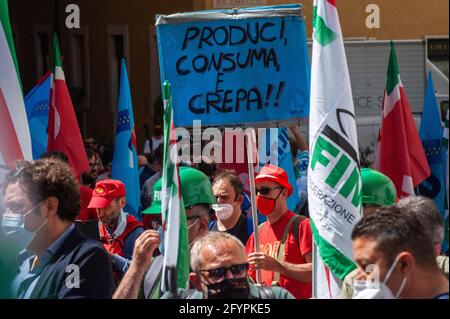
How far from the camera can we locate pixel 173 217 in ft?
15.5

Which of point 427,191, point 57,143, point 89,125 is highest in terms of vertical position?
point 57,143

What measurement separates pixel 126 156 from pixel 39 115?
40.2 inches

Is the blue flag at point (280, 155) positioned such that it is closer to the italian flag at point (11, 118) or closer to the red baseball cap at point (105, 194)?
the red baseball cap at point (105, 194)

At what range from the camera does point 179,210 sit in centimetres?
478

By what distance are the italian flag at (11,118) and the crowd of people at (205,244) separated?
0.81m

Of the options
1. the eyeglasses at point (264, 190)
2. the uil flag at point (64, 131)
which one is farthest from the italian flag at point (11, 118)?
the uil flag at point (64, 131)

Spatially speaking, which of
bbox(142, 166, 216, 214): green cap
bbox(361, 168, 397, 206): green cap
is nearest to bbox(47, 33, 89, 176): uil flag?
bbox(142, 166, 216, 214): green cap

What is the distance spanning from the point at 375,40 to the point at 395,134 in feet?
27.2

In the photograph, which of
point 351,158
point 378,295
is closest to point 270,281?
point 351,158

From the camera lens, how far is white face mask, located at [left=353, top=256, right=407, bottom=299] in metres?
3.71

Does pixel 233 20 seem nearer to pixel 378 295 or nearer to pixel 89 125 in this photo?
pixel 378 295

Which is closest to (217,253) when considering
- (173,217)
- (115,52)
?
(173,217)

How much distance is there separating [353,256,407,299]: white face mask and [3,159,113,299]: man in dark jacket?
107cm

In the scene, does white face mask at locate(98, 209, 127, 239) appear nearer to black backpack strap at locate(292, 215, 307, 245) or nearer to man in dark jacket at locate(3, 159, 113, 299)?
black backpack strap at locate(292, 215, 307, 245)
